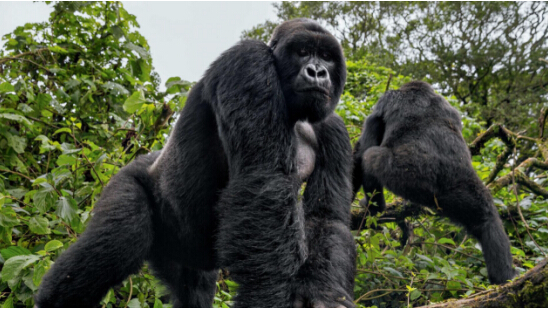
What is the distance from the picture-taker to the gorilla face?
103 inches

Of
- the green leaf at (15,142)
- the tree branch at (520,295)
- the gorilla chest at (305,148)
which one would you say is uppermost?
the gorilla chest at (305,148)

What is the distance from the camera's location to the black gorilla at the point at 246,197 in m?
2.32

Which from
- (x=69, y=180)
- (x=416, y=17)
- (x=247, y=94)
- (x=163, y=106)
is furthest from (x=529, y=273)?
(x=416, y=17)

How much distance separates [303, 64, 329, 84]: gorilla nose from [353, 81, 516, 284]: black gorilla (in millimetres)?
1765

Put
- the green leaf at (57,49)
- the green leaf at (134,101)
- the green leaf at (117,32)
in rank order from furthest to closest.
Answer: the green leaf at (117,32) → the green leaf at (57,49) → the green leaf at (134,101)

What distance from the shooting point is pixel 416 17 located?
22.5 meters

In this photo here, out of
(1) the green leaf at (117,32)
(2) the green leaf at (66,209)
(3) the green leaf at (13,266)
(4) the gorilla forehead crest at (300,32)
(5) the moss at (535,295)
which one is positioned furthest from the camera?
(1) the green leaf at (117,32)

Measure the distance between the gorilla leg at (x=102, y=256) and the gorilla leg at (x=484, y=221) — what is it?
2.93 meters

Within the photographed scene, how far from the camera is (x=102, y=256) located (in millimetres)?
2635

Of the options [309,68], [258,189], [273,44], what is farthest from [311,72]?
[258,189]

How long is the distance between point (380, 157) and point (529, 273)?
2732 millimetres

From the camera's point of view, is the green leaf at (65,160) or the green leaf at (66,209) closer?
the green leaf at (66,209)

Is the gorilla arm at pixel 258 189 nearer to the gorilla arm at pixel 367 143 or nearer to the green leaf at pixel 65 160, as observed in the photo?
the green leaf at pixel 65 160

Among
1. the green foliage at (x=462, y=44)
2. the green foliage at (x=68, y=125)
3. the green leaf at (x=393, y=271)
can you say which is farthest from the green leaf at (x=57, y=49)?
the green foliage at (x=462, y=44)
